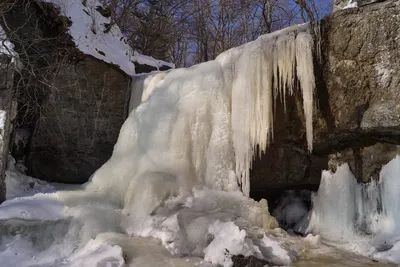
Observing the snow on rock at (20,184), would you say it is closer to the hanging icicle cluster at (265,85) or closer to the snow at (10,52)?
the snow at (10,52)

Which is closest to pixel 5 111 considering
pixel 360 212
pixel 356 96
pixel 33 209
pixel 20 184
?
pixel 20 184

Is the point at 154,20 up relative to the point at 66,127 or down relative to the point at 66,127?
up

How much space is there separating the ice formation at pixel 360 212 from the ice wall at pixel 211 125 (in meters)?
0.85

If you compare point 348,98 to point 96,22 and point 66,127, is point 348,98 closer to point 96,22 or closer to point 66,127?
point 66,127

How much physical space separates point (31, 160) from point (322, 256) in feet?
18.2

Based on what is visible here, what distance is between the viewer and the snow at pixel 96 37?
24.7ft

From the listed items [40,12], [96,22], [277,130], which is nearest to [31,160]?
[40,12]

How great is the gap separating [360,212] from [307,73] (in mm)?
1852

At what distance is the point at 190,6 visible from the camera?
16391 millimetres

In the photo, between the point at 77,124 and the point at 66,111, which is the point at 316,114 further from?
the point at 66,111

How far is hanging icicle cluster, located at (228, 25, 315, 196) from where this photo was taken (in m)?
4.54

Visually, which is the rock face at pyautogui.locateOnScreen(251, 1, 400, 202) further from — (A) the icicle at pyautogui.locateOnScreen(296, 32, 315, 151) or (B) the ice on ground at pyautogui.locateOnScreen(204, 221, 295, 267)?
(B) the ice on ground at pyautogui.locateOnScreen(204, 221, 295, 267)

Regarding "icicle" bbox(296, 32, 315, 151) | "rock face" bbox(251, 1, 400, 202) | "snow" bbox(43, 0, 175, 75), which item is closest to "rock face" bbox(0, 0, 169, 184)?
"snow" bbox(43, 0, 175, 75)

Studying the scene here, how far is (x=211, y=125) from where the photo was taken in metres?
5.18
